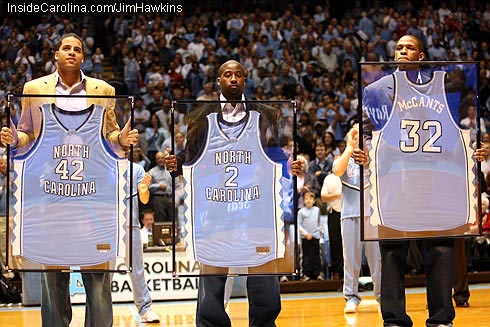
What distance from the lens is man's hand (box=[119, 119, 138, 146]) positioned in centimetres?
571

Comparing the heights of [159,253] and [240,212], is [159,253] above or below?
below

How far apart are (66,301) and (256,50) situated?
11.8 meters

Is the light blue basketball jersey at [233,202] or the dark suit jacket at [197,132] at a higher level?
the dark suit jacket at [197,132]

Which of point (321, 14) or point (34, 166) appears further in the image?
point (321, 14)

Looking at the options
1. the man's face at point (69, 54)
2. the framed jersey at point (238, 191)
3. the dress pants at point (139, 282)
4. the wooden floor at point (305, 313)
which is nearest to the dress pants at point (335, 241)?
the wooden floor at point (305, 313)

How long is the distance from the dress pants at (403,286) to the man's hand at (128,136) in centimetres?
184

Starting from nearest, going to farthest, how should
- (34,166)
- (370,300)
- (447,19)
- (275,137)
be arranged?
(34,166), (275,137), (370,300), (447,19)

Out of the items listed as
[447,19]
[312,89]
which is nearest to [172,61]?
[312,89]

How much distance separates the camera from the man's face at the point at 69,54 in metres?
5.84

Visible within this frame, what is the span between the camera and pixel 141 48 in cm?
1653

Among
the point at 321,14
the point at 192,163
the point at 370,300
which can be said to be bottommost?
the point at 370,300

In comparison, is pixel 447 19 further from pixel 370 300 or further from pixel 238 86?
pixel 238 86

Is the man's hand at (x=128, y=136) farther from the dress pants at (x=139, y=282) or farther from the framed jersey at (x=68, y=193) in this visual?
the dress pants at (x=139, y=282)

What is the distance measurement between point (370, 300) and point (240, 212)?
413 centimetres
